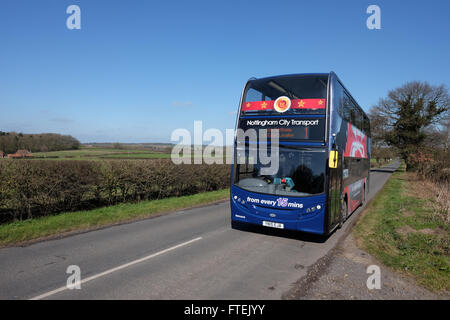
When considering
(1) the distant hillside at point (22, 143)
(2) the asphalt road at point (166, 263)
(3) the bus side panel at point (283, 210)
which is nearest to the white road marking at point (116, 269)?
(2) the asphalt road at point (166, 263)

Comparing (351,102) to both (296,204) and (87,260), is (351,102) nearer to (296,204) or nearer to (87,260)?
(296,204)

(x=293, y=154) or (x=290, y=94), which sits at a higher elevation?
(x=290, y=94)

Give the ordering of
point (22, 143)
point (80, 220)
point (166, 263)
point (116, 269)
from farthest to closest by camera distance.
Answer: point (22, 143) < point (80, 220) < point (166, 263) < point (116, 269)

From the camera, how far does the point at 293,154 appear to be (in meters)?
7.26

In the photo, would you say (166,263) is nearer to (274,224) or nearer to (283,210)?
(274,224)

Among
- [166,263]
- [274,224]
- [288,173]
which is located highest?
[288,173]

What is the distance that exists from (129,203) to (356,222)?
9.53 m

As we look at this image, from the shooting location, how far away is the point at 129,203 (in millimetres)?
13133

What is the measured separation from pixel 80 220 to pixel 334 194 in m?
7.98

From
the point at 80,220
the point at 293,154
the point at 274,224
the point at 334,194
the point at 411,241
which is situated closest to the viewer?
the point at 293,154

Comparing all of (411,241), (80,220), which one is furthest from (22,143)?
(411,241)

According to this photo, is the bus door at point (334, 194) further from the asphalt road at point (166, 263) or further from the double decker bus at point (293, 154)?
the asphalt road at point (166, 263)

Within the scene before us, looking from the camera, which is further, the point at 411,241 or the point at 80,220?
the point at 80,220
